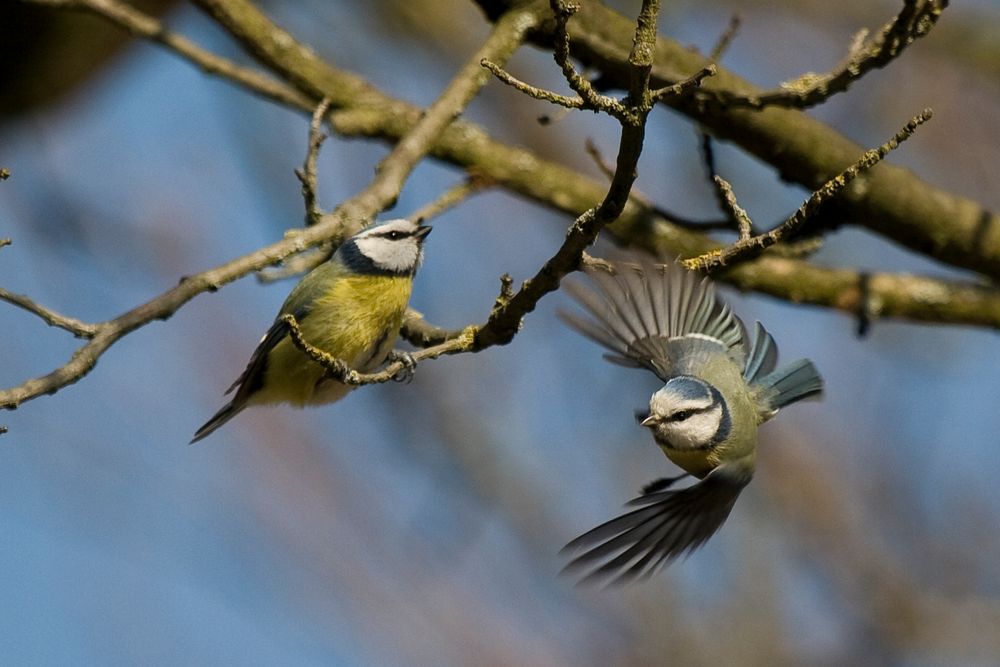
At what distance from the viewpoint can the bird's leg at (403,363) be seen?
246 cm

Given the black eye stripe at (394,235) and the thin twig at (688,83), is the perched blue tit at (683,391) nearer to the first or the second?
the thin twig at (688,83)

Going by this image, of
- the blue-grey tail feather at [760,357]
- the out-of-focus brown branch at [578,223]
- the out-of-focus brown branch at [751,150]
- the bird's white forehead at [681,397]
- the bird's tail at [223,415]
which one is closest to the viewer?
the out-of-focus brown branch at [578,223]

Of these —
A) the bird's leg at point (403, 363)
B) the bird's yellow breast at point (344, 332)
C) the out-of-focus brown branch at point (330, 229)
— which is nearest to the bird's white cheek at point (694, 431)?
the bird's leg at point (403, 363)

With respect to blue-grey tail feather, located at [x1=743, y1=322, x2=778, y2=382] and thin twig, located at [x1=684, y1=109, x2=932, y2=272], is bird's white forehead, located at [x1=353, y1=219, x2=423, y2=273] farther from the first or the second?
thin twig, located at [x1=684, y1=109, x2=932, y2=272]

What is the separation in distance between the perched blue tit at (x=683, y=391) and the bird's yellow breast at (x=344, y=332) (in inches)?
27.5

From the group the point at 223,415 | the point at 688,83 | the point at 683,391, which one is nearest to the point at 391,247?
the point at 223,415

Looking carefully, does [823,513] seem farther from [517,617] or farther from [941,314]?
[941,314]

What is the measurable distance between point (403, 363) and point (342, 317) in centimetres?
87

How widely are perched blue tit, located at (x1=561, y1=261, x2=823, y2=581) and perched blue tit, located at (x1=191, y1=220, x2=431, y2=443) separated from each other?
72 cm

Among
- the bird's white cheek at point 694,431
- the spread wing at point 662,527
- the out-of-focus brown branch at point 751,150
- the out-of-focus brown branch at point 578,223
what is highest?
the out-of-focus brown branch at point 751,150

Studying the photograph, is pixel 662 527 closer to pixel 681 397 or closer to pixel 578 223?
pixel 681 397

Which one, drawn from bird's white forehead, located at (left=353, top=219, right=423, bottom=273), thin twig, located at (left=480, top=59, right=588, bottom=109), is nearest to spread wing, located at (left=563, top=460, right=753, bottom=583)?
thin twig, located at (left=480, top=59, right=588, bottom=109)

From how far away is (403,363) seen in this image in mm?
2406

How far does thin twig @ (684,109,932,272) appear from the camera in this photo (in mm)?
1796
